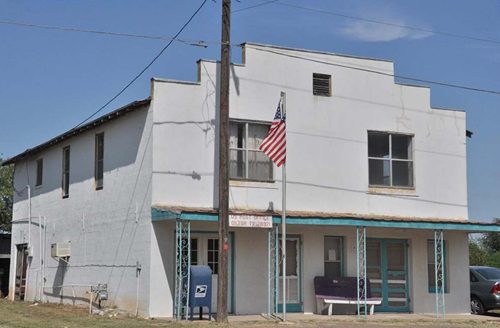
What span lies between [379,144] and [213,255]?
6.16 m

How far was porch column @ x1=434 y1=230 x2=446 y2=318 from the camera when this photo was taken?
21.5 m

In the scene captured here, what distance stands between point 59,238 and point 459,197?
12.9m

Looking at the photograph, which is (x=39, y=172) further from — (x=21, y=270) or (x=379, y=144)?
(x=379, y=144)

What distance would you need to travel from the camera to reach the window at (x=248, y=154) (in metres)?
20.3

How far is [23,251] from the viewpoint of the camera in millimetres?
28734

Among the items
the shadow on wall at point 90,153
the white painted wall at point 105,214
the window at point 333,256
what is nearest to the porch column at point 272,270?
the window at point 333,256

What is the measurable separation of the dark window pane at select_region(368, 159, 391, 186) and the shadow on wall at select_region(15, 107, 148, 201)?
692cm

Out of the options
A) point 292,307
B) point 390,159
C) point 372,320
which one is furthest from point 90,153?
point 372,320

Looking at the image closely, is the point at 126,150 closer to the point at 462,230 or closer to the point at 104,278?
the point at 104,278

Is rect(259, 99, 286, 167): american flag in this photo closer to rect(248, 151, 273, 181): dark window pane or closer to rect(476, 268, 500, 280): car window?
rect(248, 151, 273, 181): dark window pane

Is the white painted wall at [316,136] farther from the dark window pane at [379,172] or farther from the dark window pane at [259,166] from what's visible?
the dark window pane at [379,172]

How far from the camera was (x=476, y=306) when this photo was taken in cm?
2475

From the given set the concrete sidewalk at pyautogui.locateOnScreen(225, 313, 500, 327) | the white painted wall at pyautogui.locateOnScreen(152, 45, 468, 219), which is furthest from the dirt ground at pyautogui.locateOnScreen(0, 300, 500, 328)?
the white painted wall at pyautogui.locateOnScreen(152, 45, 468, 219)

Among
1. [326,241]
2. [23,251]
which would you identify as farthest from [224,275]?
[23,251]
